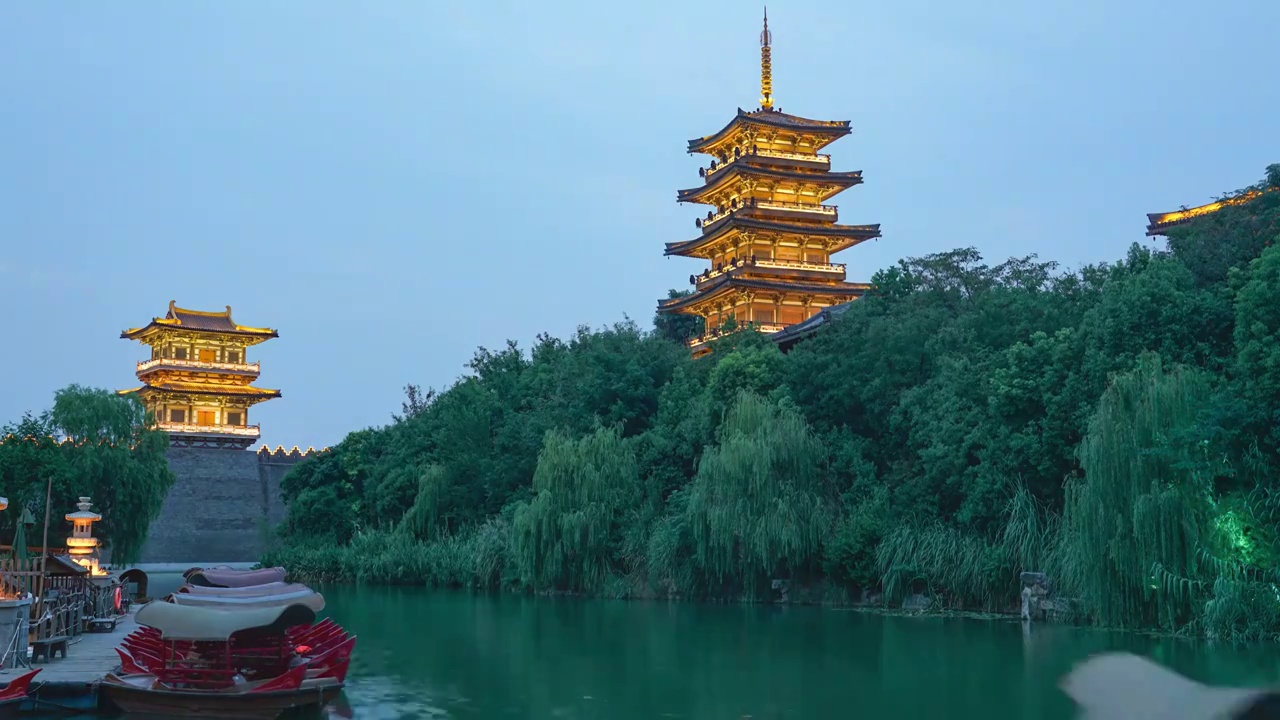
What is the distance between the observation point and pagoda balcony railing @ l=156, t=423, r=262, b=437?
161 feet

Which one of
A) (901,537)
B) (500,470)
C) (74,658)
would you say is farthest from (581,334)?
(74,658)

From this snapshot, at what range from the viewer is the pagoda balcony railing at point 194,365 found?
50219 mm

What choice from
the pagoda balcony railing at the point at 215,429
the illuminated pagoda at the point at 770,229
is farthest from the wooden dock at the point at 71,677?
the pagoda balcony railing at the point at 215,429

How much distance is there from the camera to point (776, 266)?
34.4 m

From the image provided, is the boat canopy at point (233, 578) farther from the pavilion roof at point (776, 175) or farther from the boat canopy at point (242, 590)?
the pavilion roof at point (776, 175)

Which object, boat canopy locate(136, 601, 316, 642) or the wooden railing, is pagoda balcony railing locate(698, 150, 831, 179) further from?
boat canopy locate(136, 601, 316, 642)

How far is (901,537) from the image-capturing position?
19.6m

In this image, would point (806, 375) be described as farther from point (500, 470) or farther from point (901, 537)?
point (500, 470)

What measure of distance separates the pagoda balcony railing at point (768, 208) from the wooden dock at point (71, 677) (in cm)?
2483

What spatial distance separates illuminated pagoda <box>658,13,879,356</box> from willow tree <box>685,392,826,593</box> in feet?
39.9

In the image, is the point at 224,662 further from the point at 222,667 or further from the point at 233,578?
the point at 233,578

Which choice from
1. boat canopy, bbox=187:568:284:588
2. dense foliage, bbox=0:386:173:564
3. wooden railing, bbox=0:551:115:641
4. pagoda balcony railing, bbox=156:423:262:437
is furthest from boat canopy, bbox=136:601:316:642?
pagoda balcony railing, bbox=156:423:262:437

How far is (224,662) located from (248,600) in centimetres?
108

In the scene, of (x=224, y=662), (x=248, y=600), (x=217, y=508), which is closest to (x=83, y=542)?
(x=248, y=600)
